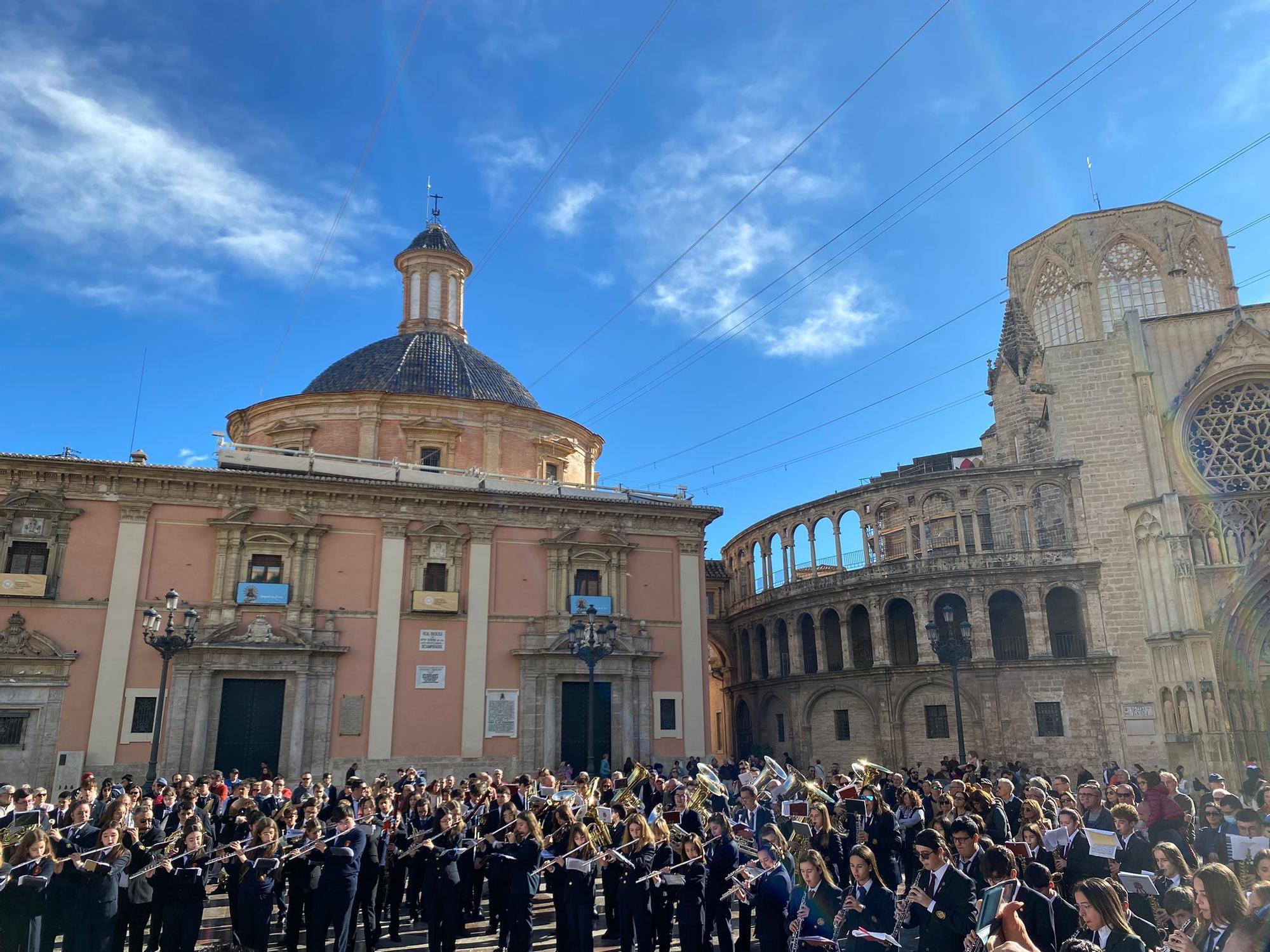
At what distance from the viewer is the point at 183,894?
9070 millimetres

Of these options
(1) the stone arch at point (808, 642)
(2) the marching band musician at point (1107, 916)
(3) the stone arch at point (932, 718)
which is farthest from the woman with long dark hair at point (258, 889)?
(1) the stone arch at point (808, 642)

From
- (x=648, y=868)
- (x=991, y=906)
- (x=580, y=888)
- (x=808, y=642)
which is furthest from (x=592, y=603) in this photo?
(x=991, y=906)

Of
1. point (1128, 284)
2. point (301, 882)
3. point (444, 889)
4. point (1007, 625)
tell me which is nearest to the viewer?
point (301, 882)

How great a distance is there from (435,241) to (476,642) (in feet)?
65.0

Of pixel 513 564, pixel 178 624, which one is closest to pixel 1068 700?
pixel 513 564

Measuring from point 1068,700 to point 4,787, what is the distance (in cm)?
3134

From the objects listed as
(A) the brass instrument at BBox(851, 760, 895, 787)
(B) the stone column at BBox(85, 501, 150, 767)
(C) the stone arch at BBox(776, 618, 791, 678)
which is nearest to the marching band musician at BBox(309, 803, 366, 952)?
(A) the brass instrument at BBox(851, 760, 895, 787)

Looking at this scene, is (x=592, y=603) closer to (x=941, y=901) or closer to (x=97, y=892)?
(x=97, y=892)

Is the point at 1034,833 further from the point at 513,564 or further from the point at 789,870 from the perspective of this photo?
the point at 513,564

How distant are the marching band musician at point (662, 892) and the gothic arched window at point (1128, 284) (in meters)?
40.9

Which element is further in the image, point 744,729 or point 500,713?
point 744,729

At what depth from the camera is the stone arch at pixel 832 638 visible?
37.5m

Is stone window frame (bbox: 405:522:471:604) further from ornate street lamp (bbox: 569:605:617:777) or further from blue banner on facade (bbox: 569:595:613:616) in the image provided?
ornate street lamp (bbox: 569:605:617:777)

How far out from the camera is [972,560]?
34.3 metres
